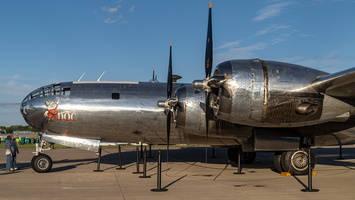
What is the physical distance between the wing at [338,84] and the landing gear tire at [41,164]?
10811mm

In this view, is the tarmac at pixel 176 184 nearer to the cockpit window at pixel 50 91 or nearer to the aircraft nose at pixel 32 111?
the aircraft nose at pixel 32 111

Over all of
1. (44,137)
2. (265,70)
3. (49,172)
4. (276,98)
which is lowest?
(49,172)

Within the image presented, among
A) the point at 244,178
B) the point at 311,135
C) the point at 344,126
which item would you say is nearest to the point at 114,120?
the point at 244,178

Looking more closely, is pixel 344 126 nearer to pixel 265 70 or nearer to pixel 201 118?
pixel 265 70

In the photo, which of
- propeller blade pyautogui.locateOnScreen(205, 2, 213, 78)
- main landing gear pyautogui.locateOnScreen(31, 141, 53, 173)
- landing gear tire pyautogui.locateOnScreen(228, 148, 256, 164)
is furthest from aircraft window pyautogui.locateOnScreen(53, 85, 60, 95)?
landing gear tire pyautogui.locateOnScreen(228, 148, 256, 164)

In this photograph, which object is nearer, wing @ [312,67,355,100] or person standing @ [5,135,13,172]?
wing @ [312,67,355,100]

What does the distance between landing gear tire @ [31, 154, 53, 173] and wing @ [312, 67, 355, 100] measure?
10.8 metres

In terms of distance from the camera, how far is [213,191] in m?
10.5

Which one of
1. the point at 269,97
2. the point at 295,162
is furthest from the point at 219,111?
the point at 295,162

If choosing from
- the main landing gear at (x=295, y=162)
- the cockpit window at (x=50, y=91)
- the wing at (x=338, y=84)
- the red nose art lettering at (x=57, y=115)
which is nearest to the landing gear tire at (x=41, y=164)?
the red nose art lettering at (x=57, y=115)

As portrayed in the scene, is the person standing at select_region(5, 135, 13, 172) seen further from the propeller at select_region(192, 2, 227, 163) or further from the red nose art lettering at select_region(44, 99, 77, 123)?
the propeller at select_region(192, 2, 227, 163)

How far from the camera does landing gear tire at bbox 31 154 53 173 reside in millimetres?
15023

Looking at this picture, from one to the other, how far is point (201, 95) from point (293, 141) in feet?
12.9

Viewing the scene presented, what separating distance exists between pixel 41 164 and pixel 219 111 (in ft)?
26.2
